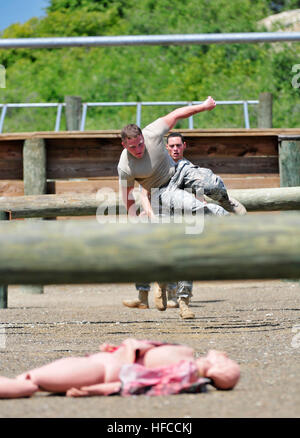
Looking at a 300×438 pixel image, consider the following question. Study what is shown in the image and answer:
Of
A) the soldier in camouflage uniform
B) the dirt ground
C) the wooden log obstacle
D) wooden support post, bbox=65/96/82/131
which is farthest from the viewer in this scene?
wooden support post, bbox=65/96/82/131

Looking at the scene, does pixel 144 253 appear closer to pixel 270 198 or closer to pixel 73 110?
pixel 270 198

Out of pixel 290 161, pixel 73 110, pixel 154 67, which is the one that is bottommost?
pixel 290 161

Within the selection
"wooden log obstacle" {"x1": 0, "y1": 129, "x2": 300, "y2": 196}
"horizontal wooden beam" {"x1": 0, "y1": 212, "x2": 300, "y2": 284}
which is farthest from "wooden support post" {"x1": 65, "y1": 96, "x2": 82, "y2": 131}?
"horizontal wooden beam" {"x1": 0, "y1": 212, "x2": 300, "y2": 284}

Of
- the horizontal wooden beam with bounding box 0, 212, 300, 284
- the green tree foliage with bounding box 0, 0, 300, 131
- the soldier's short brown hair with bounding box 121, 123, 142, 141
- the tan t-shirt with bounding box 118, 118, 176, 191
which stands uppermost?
the green tree foliage with bounding box 0, 0, 300, 131

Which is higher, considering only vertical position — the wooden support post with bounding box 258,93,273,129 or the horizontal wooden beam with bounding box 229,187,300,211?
the wooden support post with bounding box 258,93,273,129

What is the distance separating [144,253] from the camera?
A: 270cm

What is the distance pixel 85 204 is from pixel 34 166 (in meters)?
2.48

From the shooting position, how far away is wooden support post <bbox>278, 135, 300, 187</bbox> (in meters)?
9.54

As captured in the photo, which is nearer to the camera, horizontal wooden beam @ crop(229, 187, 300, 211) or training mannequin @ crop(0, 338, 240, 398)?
training mannequin @ crop(0, 338, 240, 398)

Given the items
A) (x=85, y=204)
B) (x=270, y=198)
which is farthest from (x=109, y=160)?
(x=270, y=198)

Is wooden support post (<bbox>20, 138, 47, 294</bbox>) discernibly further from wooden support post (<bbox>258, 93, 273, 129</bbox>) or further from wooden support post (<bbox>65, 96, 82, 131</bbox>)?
wooden support post (<bbox>65, 96, 82, 131</bbox>)

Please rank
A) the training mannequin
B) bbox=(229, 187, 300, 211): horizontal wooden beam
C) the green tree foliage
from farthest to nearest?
the green tree foliage → bbox=(229, 187, 300, 211): horizontal wooden beam → the training mannequin

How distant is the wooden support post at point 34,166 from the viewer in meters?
9.61

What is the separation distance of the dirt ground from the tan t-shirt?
114 centimetres
